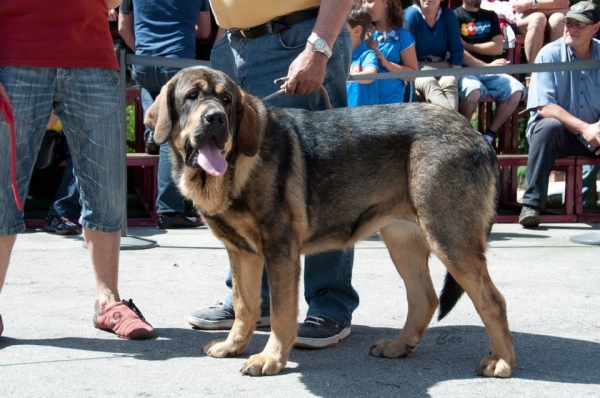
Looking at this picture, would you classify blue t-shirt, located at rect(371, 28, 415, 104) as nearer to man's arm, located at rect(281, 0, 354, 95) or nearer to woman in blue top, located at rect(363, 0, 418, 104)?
woman in blue top, located at rect(363, 0, 418, 104)

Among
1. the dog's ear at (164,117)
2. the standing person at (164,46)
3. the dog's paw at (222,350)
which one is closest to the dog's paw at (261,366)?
the dog's paw at (222,350)

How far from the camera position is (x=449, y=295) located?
4539 mm

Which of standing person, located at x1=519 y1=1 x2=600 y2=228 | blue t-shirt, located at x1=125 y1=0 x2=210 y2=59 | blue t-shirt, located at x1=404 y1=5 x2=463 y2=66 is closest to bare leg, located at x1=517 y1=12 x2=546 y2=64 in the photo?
blue t-shirt, located at x1=404 y1=5 x2=463 y2=66

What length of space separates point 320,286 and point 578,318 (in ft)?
5.22

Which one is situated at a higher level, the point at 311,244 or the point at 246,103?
the point at 246,103

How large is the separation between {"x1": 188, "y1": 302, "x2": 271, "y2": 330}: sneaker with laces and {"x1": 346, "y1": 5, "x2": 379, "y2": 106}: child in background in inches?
134

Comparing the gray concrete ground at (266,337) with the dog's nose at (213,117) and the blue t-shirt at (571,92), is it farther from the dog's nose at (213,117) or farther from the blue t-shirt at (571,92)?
the blue t-shirt at (571,92)

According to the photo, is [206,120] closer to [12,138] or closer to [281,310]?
[281,310]

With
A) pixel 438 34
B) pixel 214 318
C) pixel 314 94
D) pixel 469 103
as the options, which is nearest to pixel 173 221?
pixel 469 103

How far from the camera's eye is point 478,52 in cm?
1045

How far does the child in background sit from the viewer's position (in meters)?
8.09

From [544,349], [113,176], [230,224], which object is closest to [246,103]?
[230,224]

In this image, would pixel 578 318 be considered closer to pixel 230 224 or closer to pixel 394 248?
pixel 394 248

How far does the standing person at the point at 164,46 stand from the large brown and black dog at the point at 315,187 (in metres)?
3.95
